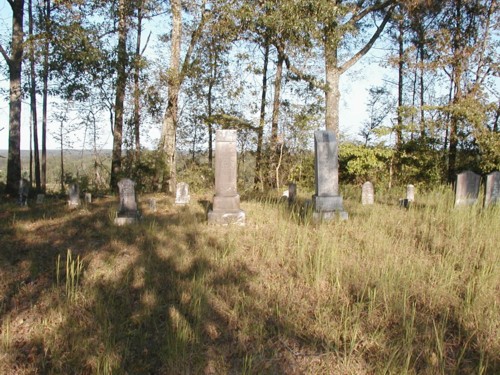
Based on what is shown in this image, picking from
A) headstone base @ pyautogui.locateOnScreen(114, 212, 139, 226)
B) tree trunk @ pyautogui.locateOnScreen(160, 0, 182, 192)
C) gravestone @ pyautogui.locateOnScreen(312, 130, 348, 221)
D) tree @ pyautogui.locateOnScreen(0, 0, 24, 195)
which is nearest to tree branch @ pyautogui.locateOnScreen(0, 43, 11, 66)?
tree @ pyautogui.locateOnScreen(0, 0, 24, 195)

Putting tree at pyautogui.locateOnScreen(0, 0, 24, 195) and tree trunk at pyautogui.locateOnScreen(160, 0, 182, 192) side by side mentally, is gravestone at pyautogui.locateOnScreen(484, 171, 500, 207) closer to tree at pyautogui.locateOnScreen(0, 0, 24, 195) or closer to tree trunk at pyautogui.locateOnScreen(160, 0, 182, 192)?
tree trunk at pyautogui.locateOnScreen(160, 0, 182, 192)

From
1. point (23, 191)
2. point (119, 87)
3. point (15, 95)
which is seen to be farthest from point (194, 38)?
point (23, 191)

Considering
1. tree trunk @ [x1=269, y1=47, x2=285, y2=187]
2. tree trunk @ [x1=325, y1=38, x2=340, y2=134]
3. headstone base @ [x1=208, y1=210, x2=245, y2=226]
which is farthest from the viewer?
tree trunk @ [x1=269, y1=47, x2=285, y2=187]

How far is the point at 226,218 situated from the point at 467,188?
4982mm

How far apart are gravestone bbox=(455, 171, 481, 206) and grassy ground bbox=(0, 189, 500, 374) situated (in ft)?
5.31

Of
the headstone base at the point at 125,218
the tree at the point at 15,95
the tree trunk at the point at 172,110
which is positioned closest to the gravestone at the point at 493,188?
the headstone base at the point at 125,218

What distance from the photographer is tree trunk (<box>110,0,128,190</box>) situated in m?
11.2

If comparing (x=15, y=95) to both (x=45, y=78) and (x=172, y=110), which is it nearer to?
(x=45, y=78)

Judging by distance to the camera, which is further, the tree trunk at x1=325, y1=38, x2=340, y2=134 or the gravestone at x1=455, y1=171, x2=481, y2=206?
the tree trunk at x1=325, y1=38, x2=340, y2=134

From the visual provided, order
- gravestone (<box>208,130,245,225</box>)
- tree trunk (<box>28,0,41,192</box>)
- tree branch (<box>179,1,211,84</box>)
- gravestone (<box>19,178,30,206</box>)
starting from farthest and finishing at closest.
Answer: tree branch (<box>179,1,211,84</box>) → tree trunk (<box>28,0,41,192</box>) → gravestone (<box>19,178,30,206</box>) → gravestone (<box>208,130,245,225</box>)

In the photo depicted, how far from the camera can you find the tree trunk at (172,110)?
12836mm

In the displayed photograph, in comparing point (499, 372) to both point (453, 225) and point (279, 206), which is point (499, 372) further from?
point (279, 206)

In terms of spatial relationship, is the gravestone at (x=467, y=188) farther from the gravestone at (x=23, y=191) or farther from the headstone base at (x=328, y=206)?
the gravestone at (x=23, y=191)

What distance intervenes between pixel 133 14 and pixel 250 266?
12.1m
